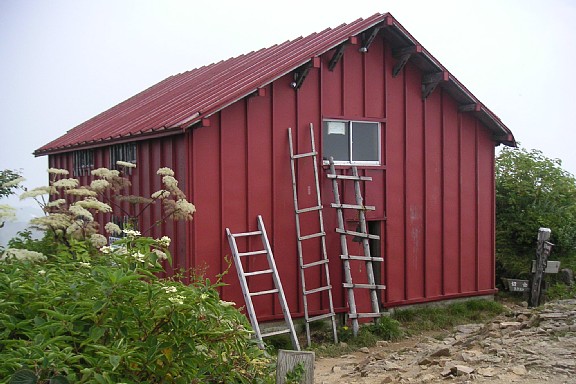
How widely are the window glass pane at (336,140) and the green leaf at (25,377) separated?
10.2m

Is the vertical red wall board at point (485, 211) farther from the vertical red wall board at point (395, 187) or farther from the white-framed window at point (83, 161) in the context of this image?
the white-framed window at point (83, 161)

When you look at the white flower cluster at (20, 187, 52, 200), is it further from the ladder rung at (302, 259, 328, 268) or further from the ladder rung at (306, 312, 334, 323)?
the ladder rung at (306, 312, 334, 323)

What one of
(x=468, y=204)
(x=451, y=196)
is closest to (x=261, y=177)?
(x=451, y=196)

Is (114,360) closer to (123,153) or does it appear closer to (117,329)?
(117,329)

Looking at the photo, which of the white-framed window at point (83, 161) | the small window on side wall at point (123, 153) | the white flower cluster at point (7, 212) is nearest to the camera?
the white flower cluster at point (7, 212)

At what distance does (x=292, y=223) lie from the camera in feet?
45.8

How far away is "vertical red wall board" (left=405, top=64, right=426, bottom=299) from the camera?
1577cm

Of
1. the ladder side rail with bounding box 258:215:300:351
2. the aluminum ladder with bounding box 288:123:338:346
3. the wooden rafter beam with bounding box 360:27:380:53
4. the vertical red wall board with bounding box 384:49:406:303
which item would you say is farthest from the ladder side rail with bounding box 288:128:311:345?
the wooden rafter beam with bounding box 360:27:380:53

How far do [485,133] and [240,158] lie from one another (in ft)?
23.2

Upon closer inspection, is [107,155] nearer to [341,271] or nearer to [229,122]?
[229,122]

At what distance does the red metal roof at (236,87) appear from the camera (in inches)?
508

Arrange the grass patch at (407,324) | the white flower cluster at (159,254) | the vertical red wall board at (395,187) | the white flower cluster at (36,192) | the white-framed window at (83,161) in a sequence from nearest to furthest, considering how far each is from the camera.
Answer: the white flower cluster at (159,254) → the white flower cluster at (36,192) → the grass patch at (407,324) → the vertical red wall board at (395,187) → the white-framed window at (83,161)

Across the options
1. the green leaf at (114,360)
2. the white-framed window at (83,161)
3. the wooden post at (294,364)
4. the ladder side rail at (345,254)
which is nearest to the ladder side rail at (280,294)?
the ladder side rail at (345,254)

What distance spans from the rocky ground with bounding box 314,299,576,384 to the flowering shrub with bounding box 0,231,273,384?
4.13m
